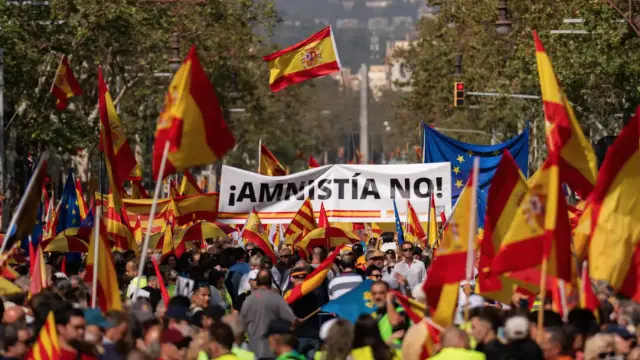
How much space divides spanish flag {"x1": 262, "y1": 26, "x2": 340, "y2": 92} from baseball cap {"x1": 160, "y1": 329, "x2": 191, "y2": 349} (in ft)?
46.1

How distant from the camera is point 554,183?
35.9 ft

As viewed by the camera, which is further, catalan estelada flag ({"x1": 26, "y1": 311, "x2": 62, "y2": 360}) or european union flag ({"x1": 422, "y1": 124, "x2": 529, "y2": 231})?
european union flag ({"x1": 422, "y1": 124, "x2": 529, "y2": 231})

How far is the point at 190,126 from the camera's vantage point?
492 inches

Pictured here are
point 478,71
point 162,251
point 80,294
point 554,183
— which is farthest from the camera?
point 478,71

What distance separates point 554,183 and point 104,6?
29.3 metres

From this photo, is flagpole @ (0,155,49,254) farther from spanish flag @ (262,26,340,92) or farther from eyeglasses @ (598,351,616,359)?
spanish flag @ (262,26,340,92)

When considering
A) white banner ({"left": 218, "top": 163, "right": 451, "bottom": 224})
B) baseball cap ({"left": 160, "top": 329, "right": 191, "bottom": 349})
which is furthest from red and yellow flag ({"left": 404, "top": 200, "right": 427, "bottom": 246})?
baseball cap ({"left": 160, "top": 329, "right": 191, "bottom": 349})

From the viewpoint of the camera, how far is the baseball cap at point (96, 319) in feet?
34.4

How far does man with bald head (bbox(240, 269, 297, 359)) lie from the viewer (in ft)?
40.8

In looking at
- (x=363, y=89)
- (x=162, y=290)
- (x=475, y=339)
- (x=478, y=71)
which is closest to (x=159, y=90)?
(x=478, y=71)

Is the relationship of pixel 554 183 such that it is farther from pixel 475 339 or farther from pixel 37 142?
pixel 37 142

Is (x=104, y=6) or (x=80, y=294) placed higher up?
(x=104, y=6)

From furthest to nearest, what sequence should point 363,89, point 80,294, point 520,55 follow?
point 363,89
point 520,55
point 80,294

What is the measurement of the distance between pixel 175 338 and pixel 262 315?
7.49 ft
